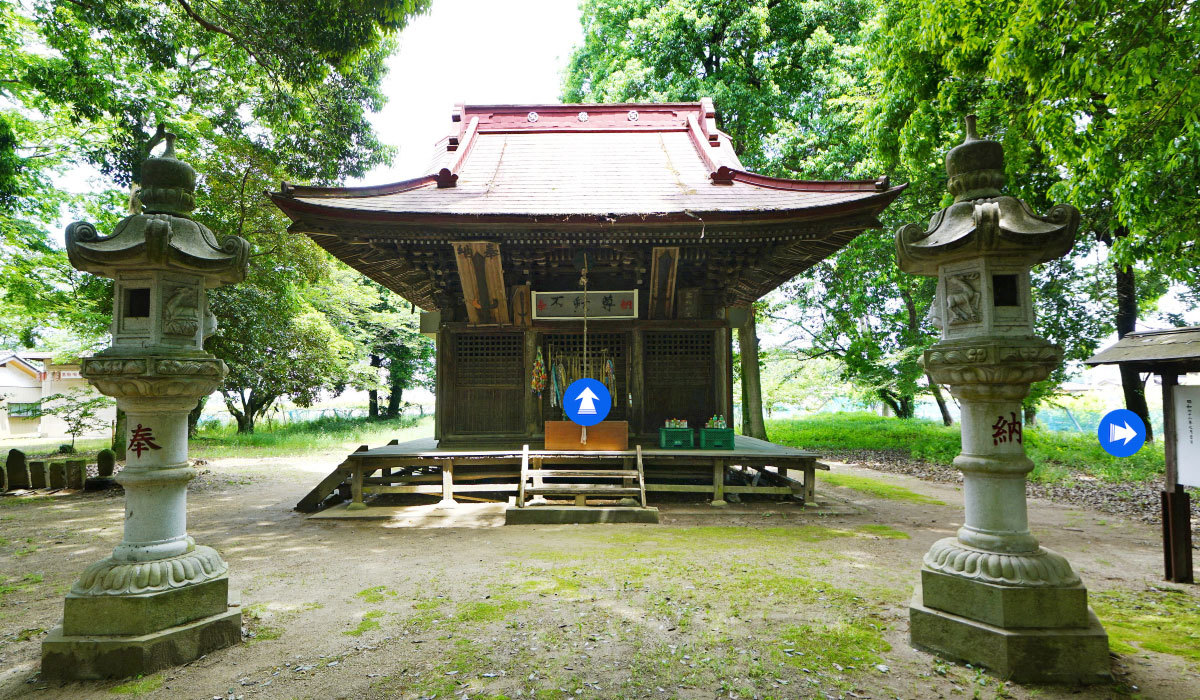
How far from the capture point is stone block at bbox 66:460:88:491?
30.5 ft

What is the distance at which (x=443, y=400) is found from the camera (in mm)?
8688

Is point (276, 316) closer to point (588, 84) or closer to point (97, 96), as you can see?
point (97, 96)

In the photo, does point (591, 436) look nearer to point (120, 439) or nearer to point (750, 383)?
point (750, 383)

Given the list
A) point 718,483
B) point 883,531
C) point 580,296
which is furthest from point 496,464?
point 883,531

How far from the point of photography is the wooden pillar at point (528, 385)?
28.4 feet

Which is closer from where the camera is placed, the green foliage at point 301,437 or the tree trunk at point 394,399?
the green foliage at point 301,437

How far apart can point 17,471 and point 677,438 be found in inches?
422

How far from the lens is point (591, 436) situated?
8.09m

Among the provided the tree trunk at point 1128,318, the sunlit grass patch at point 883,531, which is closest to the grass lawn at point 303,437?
the sunlit grass patch at point 883,531

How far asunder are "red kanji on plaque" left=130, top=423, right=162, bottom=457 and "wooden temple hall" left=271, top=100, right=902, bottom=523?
13.1 feet

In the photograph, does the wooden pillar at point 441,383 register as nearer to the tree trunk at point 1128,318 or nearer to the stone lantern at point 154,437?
the stone lantern at point 154,437

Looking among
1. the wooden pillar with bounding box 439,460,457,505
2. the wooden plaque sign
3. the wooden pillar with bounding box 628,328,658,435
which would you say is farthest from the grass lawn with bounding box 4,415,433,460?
the wooden pillar with bounding box 628,328,658,435

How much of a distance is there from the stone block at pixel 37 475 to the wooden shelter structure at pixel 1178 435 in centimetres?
1457

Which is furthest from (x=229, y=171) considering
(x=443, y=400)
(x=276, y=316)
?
(x=443, y=400)
